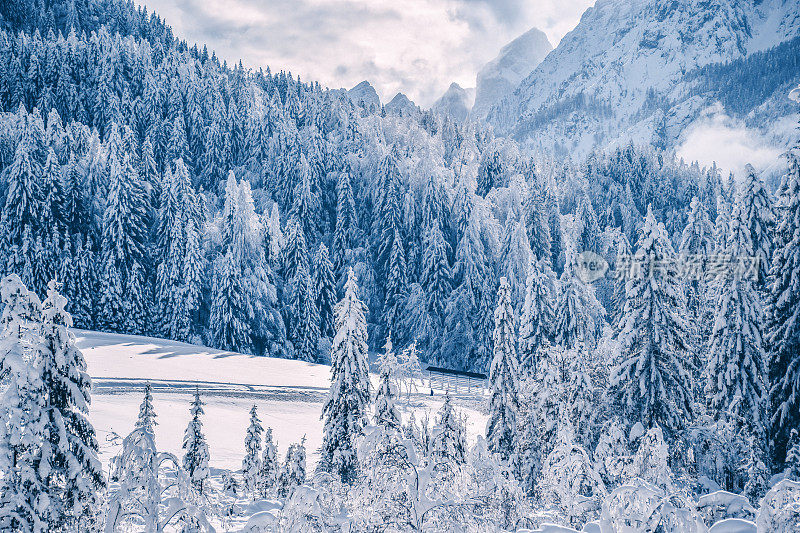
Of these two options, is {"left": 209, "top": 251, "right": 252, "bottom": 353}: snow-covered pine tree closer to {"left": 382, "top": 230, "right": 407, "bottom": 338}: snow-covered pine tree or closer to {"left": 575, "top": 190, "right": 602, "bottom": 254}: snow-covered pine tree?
{"left": 382, "top": 230, "right": 407, "bottom": 338}: snow-covered pine tree

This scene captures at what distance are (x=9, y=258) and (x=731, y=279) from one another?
39420mm

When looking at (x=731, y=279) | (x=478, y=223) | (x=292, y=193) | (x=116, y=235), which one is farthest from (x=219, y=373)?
(x=292, y=193)

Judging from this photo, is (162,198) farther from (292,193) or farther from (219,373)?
(219,373)

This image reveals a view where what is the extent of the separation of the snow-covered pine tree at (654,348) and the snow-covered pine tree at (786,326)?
3.03 m

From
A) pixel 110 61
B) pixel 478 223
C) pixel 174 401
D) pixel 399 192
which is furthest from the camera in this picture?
pixel 110 61

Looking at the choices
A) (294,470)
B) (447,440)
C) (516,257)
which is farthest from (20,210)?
(447,440)

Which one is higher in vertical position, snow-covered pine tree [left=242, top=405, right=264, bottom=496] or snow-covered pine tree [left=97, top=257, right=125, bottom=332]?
snow-covered pine tree [left=97, top=257, right=125, bottom=332]

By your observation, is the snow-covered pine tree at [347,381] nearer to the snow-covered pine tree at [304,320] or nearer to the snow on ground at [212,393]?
the snow on ground at [212,393]

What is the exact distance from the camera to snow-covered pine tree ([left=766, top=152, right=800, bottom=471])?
16.7m

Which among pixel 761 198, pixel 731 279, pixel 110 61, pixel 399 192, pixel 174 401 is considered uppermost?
pixel 110 61

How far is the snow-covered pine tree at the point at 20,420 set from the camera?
715 centimetres

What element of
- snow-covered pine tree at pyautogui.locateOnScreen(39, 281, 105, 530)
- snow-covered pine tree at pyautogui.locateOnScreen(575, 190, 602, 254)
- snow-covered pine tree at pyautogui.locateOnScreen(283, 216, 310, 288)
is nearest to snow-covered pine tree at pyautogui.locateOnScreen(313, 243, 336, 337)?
snow-covered pine tree at pyautogui.locateOnScreen(283, 216, 310, 288)

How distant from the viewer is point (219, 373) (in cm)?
2780

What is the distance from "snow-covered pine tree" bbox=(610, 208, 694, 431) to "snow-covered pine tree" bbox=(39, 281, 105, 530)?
1323 cm
